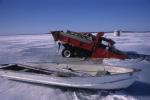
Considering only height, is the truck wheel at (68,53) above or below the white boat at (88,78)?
below

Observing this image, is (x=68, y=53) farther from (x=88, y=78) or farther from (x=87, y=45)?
(x=88, y=78)

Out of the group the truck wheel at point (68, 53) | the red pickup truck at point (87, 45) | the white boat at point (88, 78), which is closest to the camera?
the white boat at point (88, 78)

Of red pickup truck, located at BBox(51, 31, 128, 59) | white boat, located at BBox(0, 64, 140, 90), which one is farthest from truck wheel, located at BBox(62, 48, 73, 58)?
white boat, located at BBox(0, 64, 140, 90)

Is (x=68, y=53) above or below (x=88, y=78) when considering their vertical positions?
below

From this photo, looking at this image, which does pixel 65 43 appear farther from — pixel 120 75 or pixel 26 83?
pixel 120 75

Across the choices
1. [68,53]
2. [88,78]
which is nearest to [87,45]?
[68,53]

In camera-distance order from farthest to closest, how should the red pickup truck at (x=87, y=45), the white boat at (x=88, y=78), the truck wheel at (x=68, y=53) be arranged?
1. the truck wheel at (x=68, y=53)
2. the red pickup truck at (x=87, y=45)
3. the white boat at (x=88, y=78)

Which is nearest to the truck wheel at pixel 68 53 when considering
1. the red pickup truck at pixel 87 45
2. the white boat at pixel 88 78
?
the red pickup truck at pixel 87 45

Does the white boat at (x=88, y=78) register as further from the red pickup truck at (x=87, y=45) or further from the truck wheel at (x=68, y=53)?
the truck wheel at (x=68, y=53)

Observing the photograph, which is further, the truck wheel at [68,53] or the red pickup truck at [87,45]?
the truck wheel at [68,53]

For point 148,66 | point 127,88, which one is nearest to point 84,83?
point 127,88

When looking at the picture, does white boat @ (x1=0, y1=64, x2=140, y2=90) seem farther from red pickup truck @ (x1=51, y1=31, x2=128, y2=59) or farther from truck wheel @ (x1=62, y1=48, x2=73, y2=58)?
truck wheel @ (x1=62, y1=48, x2=73, y2=58)

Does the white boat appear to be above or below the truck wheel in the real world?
above

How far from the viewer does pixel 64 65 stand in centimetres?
970
